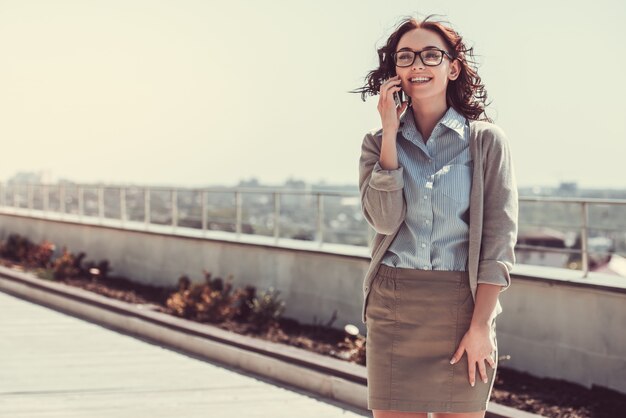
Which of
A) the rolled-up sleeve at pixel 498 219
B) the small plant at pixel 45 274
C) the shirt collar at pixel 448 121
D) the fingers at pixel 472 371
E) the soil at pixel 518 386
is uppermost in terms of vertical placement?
the shirt collar at pixel 448 121

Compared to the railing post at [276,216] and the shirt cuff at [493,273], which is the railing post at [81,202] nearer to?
the railing post at [276,216]

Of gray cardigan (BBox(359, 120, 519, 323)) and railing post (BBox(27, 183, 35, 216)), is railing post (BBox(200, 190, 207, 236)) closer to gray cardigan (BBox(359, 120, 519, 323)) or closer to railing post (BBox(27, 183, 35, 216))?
railing post (BBox(27, 183, 35, 216))

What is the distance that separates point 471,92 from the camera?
3242 mm

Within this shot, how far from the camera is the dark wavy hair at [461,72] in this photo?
315 centimetres

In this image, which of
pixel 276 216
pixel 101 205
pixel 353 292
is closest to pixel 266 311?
pixel 353 292

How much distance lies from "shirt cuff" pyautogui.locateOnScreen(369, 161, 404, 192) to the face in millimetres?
301

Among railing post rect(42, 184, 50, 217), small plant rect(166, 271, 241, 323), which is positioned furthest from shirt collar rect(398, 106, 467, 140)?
railing post rect(42, 184, 50, 217)

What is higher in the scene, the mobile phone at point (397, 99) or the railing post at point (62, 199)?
the mobile phone at point (397, 99)

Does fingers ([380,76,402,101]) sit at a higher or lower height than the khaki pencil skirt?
higher

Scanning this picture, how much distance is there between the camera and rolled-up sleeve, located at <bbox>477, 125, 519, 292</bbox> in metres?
2.92

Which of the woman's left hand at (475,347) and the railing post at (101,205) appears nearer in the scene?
the woman's left hand at (475,347)

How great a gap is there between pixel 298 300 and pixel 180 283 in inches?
98.9

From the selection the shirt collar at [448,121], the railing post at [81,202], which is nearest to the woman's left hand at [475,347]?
the shirt collar at [448,121]

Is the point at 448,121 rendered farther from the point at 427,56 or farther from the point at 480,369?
the point at 480,369
